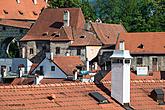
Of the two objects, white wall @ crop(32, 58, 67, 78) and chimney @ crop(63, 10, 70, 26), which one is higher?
chimney @ crop(63, 10, 70, 26)

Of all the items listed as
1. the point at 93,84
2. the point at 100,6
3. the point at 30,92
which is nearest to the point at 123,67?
the point at 93,84

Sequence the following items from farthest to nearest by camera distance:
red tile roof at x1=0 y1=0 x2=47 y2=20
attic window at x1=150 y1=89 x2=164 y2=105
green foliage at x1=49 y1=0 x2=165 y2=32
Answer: red tile roof at x1=0 y1=0 x2=47 y2=20 → green foliage at x1=49 y1=0 x2=165 y2=32 → attic window at x1=150 y1=89 x2=164 y2=105

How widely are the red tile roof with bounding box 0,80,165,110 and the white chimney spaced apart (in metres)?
0.25

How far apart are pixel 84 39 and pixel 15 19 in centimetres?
2414

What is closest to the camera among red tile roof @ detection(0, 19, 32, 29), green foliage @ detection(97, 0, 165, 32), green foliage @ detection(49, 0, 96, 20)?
red tile roof @ detection(0, 19, 32, 29)

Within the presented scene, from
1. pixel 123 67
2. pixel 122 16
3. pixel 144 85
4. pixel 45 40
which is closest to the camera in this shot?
pixel 123 67

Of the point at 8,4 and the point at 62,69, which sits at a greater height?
the point at 8,4

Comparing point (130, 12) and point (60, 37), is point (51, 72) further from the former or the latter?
point (130, 12)

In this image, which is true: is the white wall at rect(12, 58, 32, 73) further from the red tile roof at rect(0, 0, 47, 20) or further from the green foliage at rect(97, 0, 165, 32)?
the green foliage at rect(97, 0, 165, 32)

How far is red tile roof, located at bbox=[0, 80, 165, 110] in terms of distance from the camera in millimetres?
17547

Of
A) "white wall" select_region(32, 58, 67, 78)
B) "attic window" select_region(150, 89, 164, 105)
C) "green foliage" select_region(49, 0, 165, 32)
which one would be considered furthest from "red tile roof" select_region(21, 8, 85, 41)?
"attic window" select_region(150, 89, 164, 105)

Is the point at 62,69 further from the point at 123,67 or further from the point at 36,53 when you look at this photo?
the point at 123,67

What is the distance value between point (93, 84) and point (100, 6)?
95.2 meters

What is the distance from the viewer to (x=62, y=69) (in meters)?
52.3
